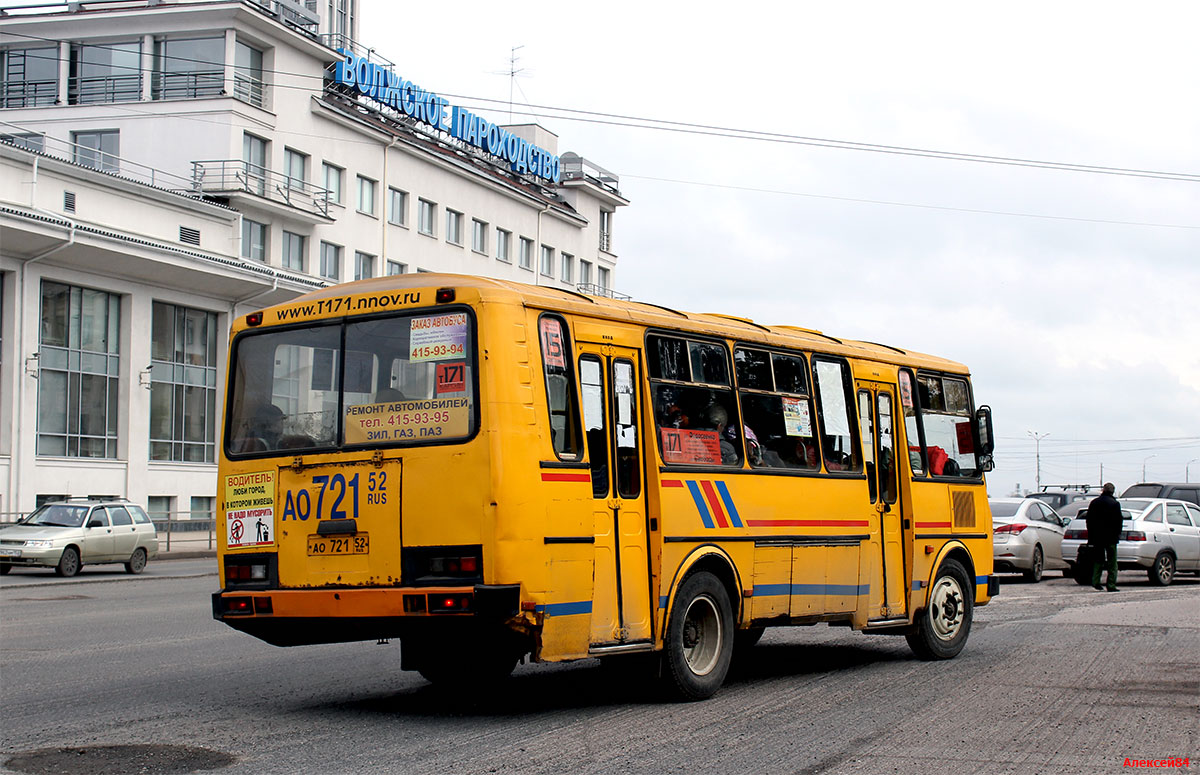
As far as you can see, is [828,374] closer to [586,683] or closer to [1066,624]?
[586,683]

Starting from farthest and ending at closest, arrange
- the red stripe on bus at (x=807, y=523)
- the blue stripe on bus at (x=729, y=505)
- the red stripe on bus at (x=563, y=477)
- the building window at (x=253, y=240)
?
the building window at (x=253, y=240) → the red stripe on bus at (x=807, y=523) → the blue stripe on bus at (x=729, y=505) → the red stripe on bus at (x=563, y=477)

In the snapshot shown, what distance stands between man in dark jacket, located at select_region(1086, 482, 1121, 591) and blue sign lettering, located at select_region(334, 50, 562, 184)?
109 feet

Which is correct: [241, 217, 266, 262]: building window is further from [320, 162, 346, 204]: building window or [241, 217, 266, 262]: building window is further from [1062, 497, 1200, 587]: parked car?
[1062, 497, 1200, 587]: parked car

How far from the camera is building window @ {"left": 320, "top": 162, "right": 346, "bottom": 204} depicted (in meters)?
53.2

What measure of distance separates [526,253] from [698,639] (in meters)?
59.2

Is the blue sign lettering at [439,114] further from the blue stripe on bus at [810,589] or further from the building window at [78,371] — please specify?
the blue stripe on bus at [810,589]

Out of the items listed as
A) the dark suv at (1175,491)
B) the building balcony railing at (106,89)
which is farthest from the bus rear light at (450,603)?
the building balcony railing at (106,89)

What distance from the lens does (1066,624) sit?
16.8 m

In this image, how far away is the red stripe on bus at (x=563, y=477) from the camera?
8763 mm

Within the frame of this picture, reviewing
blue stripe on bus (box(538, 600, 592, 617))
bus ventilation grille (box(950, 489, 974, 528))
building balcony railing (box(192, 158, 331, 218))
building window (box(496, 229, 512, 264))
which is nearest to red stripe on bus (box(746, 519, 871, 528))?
bus ventilation grille (box(950, 489, 974, 528))

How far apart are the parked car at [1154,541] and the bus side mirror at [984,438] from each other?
1273 centimetres

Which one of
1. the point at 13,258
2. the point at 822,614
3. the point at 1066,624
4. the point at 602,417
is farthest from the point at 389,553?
the point at 13,258

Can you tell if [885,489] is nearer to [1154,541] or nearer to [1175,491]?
[1154,541]

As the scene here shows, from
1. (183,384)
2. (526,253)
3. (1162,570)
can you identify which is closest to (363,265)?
(183,384)
